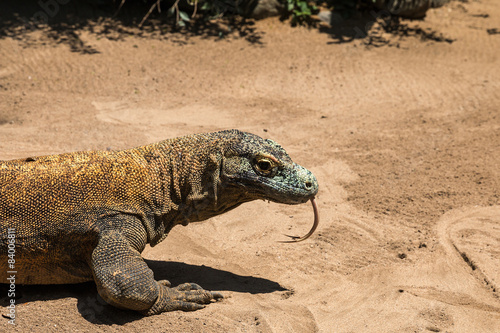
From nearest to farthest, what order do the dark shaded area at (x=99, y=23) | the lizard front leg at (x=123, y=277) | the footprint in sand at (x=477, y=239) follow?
the lizard front leg at (x=123, y=277) < the footprint in sand at (x=477, y=239) < the dark shaded area at (x=99, y=23)

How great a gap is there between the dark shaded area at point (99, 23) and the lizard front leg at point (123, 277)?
8.89 metres

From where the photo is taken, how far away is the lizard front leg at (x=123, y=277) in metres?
3.99

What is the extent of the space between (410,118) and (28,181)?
6878mm

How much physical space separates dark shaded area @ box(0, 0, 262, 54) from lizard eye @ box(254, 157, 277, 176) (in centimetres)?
887

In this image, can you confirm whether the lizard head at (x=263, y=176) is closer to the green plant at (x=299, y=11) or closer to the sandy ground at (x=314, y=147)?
the sandy ground at (x=314, y=147)

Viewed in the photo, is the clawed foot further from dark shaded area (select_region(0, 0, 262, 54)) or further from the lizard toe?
dark shaded area (select_region(0, 0, 262, 54))

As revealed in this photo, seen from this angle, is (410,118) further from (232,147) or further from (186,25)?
(186,25)

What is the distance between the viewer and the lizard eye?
429cm

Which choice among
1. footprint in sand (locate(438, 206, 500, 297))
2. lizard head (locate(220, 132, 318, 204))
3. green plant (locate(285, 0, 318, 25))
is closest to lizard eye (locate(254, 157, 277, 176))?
lizard head (locate(220, 132, 318, 204))

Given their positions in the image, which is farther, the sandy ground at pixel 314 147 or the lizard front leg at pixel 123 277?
the sandy ground at pixel 314 147

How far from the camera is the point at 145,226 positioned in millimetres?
4348

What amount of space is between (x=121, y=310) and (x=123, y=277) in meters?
0.47

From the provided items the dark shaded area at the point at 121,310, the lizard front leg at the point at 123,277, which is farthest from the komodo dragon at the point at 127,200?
the dark shaded area at the point at 121,310

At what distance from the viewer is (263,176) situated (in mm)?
4309
